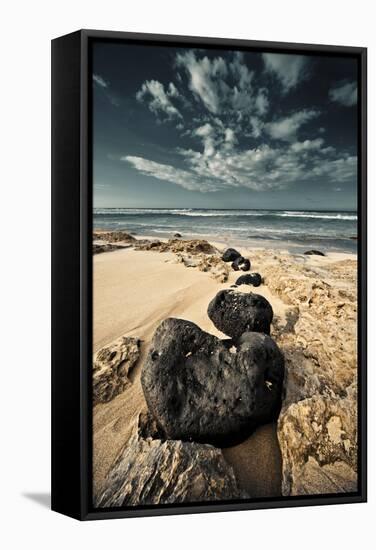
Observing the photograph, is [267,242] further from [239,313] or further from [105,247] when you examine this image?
[105,247]

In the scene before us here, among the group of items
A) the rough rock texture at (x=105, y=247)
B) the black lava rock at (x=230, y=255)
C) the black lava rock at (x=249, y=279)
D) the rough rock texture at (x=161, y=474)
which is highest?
the rough rock texture at (x=105, y=247)

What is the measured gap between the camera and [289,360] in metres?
4.79

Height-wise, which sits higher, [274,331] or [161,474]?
[274,331]

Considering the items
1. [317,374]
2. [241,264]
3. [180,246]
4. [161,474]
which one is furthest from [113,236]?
[317,374]

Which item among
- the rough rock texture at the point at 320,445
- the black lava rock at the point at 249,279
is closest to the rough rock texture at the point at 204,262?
the black lava rock at the point at 249,279

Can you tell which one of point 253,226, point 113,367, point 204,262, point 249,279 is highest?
point 253,226

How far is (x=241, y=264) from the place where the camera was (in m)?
4.85

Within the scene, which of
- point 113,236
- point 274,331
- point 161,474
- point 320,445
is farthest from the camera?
point 274,331

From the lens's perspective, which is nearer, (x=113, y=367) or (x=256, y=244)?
(x=113, y=367)

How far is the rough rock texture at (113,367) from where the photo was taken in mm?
4430

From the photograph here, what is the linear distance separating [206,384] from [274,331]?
0.61 m

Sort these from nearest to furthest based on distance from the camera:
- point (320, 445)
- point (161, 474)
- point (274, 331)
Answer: point (161, 474) → point (320, 445) → point (274, 331)

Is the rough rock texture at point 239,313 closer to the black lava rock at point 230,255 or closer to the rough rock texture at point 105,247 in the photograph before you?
the black lava rock at point 230,255

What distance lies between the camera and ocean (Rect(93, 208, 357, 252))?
4.71 m
